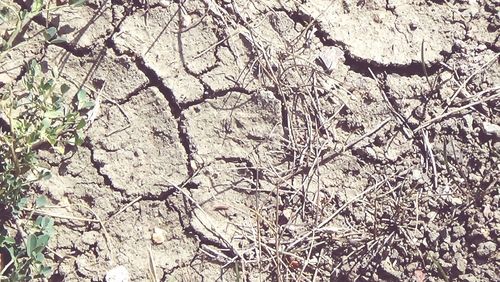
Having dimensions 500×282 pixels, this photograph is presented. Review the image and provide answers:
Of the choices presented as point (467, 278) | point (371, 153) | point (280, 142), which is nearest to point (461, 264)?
point (467, 278)

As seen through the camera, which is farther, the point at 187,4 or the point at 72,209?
the point at 187,4

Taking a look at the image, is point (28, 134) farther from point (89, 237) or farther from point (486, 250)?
point (486, 250)

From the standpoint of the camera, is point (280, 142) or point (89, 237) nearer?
point (89, 237)

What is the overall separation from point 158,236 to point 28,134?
60 cm

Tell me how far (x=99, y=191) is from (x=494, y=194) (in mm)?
1508

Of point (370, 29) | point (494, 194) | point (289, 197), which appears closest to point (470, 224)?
point (494, 194)

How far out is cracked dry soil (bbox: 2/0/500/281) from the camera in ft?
9.35

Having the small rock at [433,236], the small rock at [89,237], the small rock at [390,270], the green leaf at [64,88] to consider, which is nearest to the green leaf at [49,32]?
the green leaf at [64,88]

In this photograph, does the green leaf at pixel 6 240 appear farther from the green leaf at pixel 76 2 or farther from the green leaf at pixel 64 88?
the green leaf at pixel 76 2

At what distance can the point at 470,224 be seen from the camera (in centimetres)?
289

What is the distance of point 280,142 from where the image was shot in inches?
118

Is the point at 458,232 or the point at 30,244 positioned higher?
the point at 458,232

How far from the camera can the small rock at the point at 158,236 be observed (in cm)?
285

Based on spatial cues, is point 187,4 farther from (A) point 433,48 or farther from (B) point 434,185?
(B) point 434,185
